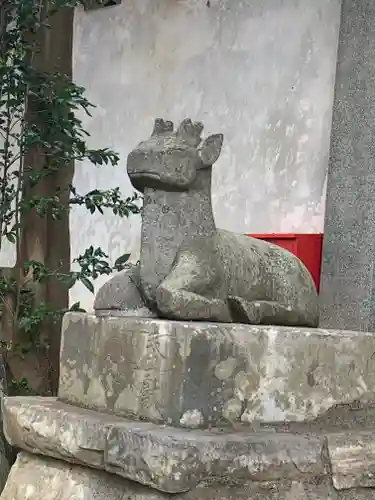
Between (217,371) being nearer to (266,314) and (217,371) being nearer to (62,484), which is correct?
(266,314)

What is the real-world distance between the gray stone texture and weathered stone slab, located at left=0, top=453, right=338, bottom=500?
1.30 m

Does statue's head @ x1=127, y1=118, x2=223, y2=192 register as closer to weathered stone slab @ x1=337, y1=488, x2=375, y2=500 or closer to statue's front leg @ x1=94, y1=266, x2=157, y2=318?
statue's front leg @ x1=94, y1=266, x2=157, y2=318

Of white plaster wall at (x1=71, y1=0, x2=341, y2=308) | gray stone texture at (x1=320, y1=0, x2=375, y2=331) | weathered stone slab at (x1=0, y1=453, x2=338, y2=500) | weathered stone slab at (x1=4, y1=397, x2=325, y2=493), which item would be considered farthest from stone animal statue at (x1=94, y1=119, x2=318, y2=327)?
white plaster wall at (x1=71, y1=0, x2=341, y2=308)

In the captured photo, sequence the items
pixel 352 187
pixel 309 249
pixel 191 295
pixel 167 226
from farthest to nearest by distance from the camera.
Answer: pixel 309 249 → pixel 352 187 → pixel 167 226 → pixel 191 295

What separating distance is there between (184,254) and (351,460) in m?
0.66

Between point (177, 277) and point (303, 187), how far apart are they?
159 centimetres

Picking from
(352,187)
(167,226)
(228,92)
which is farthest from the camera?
(228,92)

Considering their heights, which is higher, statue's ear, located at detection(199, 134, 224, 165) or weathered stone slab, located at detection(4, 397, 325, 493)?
statue's ear, located at detection(199, 134, 224, 165)

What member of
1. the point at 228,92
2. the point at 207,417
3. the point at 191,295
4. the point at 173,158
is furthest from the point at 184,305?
the point at 228,92

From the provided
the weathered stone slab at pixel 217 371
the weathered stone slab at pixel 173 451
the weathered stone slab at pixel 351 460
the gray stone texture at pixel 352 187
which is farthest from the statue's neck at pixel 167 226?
the gray stone texture at pixel 352 187

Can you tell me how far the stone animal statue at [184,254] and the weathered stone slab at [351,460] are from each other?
1.20 ft

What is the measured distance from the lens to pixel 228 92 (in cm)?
374

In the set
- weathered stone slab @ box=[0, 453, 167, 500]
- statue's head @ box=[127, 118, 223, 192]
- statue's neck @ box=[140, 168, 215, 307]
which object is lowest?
weathered stone slab @ box=[0, 453, 167, 500]

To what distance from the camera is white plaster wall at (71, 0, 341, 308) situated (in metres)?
3.40
